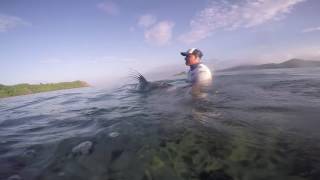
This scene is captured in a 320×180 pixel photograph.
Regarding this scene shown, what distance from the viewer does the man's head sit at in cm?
1027

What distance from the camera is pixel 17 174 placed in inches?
160

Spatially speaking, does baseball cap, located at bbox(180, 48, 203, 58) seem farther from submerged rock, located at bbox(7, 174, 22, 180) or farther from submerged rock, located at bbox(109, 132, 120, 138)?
submerged rock, located at bbox(7, 174, 22, 180)

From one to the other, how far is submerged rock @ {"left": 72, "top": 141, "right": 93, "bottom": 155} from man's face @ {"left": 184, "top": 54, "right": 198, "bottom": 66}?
6.23 meters

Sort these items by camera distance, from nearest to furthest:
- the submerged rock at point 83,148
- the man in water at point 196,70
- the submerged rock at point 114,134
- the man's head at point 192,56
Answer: the submerged rock at point 83,148 < the submerged rock at point 114,134 < the man in water at point 196,70 < the man's head at point 192,56

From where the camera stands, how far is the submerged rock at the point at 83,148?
472cm

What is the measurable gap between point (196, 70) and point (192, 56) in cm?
66

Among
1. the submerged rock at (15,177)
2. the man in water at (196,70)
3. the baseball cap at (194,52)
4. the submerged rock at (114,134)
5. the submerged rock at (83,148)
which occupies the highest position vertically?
the baseball cap at (194,52)

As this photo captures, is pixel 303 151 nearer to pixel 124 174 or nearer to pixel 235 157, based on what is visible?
pixel 235 157

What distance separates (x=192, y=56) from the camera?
10.3m

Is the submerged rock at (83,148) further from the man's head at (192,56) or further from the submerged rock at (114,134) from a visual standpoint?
the man's head at (192,56)

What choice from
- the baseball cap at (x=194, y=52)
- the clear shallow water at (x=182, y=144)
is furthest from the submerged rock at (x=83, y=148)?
the baseball cap at (x=194, y=52)

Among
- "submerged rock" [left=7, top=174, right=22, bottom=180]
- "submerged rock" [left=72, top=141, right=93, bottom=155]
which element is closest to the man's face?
"submerged rock" [left=72, top=141, right=93, bottom=155]

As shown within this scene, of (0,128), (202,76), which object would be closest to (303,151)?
(202,76)

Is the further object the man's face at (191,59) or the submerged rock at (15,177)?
the man's face at (191,59)
